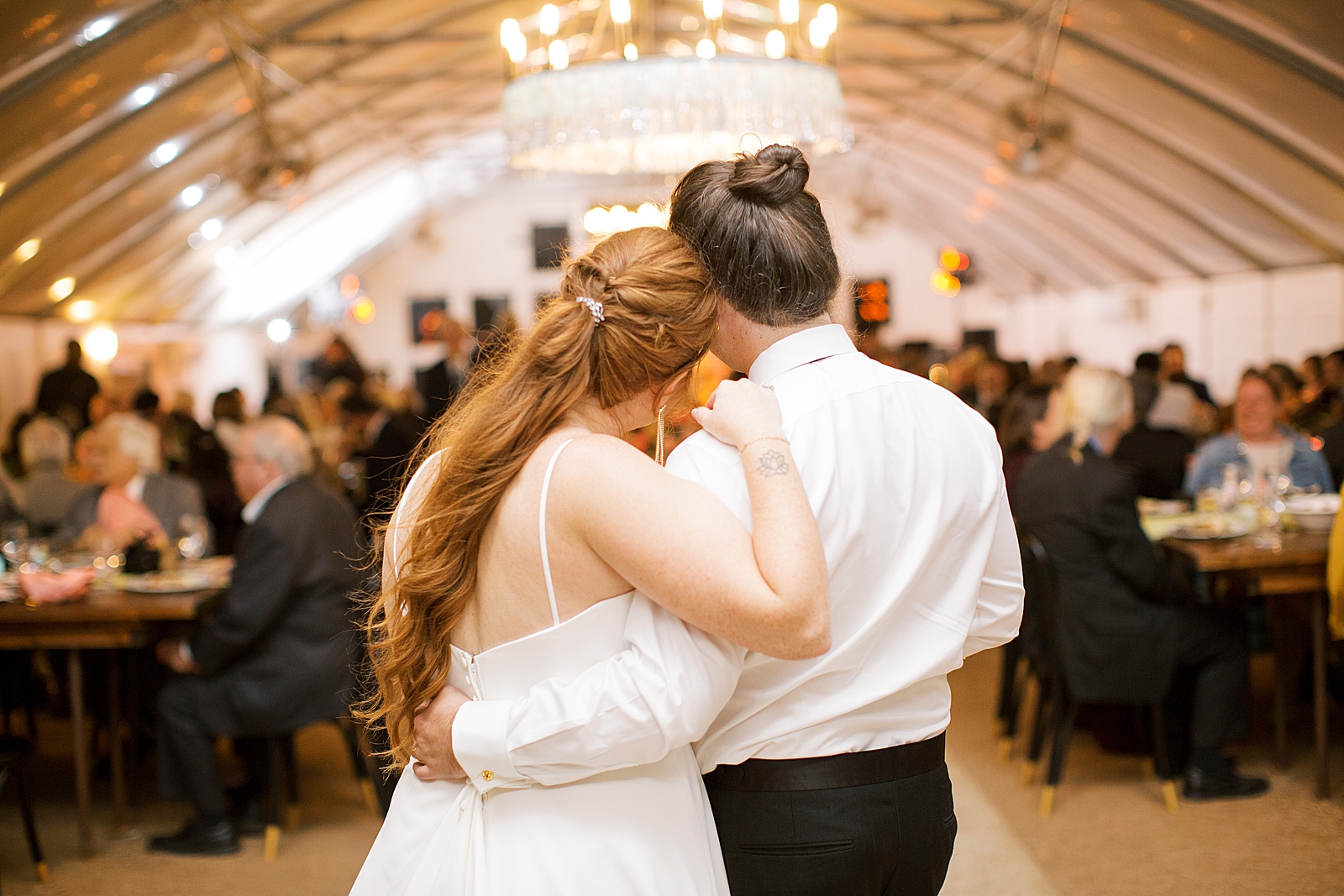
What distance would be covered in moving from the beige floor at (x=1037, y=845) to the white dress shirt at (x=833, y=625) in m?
2.31

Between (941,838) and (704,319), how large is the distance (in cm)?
82

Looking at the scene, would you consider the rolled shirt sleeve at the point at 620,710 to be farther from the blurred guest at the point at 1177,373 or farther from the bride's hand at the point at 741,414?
the blurred guest at the point at 1177,373

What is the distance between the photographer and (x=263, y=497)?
13.4 ft

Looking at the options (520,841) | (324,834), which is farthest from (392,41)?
(520,841)

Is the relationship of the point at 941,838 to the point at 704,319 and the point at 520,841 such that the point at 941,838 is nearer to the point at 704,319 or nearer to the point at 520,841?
the point at 520,841

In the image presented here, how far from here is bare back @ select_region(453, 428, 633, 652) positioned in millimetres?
1442

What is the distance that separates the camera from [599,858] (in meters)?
1.50

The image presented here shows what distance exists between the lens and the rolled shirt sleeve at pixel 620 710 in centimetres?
142

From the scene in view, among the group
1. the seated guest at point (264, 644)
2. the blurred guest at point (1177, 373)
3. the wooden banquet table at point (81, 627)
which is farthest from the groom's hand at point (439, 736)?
the blurred guest at point (1177, 373)

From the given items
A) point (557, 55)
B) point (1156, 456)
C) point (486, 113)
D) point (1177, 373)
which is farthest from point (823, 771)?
point (486, 113)

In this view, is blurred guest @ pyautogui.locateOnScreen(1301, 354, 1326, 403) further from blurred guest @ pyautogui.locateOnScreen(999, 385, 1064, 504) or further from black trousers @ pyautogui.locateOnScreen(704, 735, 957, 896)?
black trousers @ pyautogui.locateOnScreen(704, 735, 957, 896)

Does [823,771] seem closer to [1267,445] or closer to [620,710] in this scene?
[620,710]

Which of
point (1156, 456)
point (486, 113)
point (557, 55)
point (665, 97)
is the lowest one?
point (1156, 456)

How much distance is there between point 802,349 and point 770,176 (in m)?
0.24
